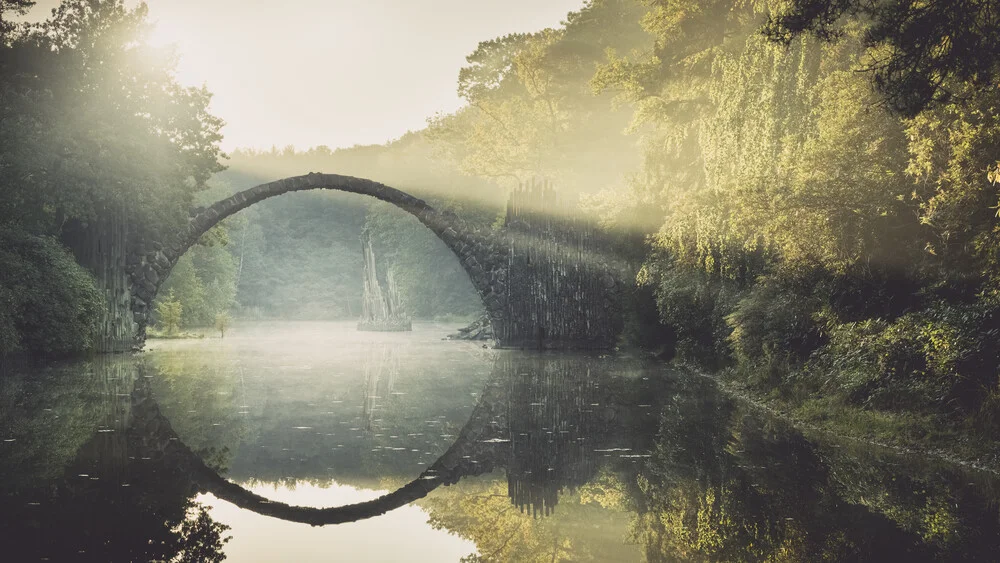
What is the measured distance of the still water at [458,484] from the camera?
5.45m

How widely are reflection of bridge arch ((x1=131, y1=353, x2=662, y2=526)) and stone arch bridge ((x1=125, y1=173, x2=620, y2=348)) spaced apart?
35.0ft

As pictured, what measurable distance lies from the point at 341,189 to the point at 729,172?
48.3 feet

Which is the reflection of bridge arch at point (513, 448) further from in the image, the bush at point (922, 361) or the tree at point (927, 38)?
the tree at point (927, 38)

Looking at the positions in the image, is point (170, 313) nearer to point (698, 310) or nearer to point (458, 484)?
point (698, 310)

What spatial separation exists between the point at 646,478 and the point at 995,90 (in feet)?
19.5

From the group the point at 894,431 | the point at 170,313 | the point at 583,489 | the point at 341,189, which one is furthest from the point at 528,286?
the point at 170,313

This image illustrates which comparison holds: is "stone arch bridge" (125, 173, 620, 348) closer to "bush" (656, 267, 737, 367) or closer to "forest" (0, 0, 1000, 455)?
"forest" (0, 0, 1000, 455)

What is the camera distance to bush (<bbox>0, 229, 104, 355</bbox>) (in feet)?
68.6

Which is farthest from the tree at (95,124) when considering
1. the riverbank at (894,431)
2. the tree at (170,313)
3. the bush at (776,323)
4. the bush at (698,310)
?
the riverbank at (894,431)

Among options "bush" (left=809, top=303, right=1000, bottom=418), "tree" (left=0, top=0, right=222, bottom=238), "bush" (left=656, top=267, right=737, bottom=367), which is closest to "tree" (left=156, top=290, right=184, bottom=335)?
"tree" (left=0, top=0, right=222, bottom=238)

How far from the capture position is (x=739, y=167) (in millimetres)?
16641

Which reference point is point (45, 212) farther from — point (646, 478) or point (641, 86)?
point (646, 478)

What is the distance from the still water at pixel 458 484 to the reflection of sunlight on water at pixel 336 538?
24mm

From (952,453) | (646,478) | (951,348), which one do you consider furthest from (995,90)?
(646,478)
